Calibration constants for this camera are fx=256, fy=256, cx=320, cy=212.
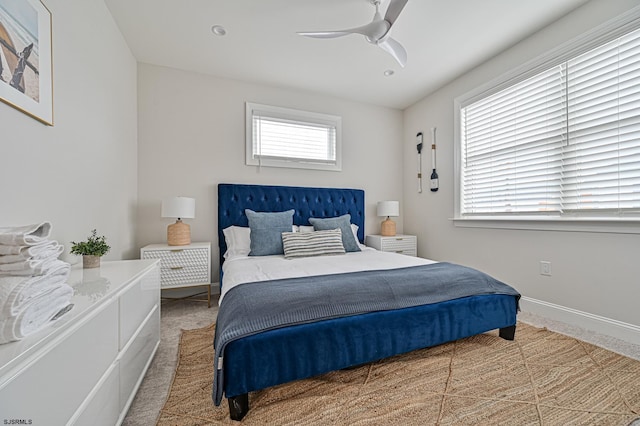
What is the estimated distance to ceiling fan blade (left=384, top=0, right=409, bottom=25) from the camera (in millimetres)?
1705

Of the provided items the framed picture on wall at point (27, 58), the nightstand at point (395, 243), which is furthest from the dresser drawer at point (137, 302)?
the nightstand at point (395, 243)

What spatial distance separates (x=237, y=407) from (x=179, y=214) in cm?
203

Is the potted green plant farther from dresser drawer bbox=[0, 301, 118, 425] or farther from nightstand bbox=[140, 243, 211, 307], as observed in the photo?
nightstand bbox=[140, 243, 211, 307]

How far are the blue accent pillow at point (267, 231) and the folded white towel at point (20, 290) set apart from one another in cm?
180

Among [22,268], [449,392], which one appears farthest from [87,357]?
[449,392]

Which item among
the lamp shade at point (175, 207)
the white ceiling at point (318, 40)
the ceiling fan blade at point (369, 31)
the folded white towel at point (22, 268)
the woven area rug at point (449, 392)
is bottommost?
the woven area rug at point (449, 392)

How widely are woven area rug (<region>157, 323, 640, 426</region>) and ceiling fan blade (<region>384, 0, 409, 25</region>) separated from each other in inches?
93.2

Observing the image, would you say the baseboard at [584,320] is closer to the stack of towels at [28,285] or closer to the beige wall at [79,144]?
the stack of towels at [28,285]

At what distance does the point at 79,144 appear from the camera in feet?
5.56

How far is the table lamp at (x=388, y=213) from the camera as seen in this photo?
12.2 feet

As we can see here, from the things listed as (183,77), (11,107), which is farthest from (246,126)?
(11,107)

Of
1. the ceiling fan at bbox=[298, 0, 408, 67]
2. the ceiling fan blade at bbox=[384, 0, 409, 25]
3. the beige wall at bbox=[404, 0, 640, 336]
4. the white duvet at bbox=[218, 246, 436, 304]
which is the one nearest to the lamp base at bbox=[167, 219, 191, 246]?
the white duvet at bbox=[218, 246, 436, 304]

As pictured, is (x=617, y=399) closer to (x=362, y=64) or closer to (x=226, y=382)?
(x=226, y=382)

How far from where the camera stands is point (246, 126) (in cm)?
332
